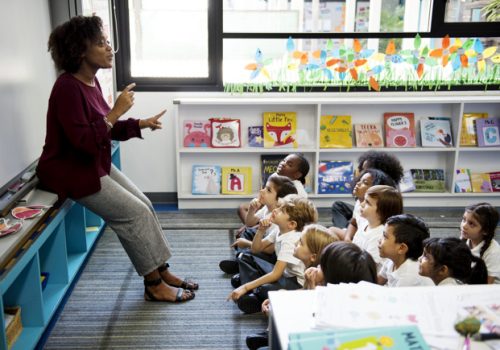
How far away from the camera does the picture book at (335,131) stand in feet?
13.5

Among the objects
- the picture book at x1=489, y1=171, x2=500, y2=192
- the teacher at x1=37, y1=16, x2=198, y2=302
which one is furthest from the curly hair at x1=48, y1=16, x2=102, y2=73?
the picture book at x1=489, y1=171, x2=500, y2=192

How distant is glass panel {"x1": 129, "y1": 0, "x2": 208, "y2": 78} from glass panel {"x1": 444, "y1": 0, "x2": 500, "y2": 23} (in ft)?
6.15

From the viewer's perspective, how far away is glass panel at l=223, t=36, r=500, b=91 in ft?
13.5

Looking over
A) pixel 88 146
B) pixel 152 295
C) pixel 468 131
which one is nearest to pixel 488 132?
pixel 468 131

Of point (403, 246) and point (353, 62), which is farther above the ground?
point (353, 62)

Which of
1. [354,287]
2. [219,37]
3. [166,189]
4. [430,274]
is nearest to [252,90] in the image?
[219,37]

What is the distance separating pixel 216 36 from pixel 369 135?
1.38 meters

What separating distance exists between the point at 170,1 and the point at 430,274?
2.92 metres

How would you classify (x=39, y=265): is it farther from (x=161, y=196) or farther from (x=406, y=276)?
(x=161, y=196)

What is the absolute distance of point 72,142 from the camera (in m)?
2.42

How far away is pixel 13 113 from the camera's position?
8.06 ft

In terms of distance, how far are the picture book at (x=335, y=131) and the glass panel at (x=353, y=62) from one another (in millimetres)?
266

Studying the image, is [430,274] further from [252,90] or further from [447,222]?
[252,90]

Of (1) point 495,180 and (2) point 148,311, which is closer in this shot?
(2) point 148,311
